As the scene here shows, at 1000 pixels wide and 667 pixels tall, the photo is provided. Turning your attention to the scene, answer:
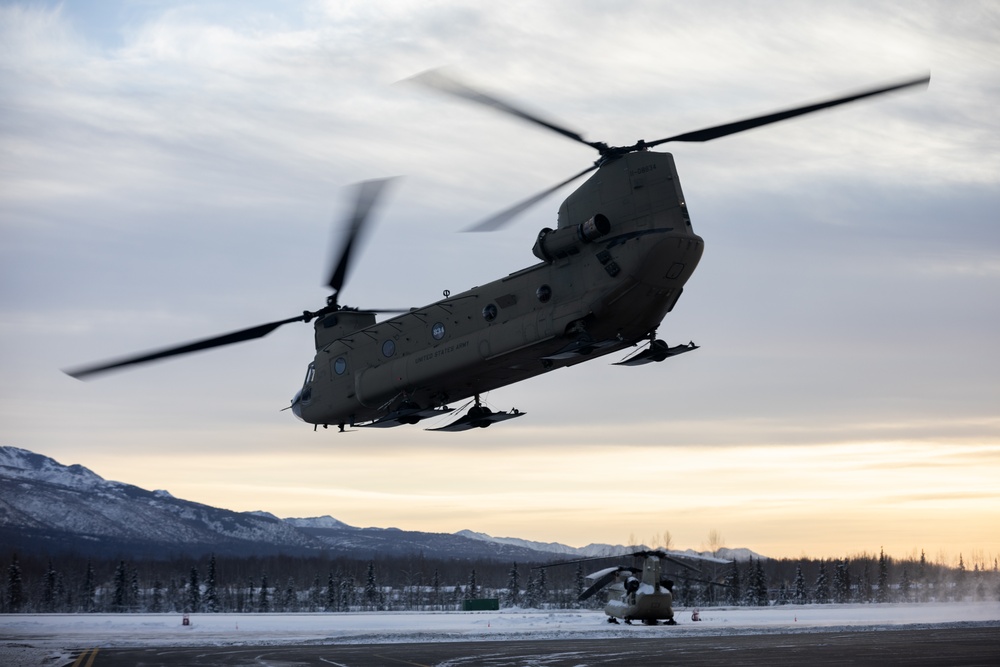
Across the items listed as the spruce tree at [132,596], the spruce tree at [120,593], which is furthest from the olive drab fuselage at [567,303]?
the spruce tree at [132,596]

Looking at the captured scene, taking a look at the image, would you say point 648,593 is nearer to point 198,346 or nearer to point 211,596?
point 198,346

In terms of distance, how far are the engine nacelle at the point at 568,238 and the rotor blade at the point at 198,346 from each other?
36.5 feet

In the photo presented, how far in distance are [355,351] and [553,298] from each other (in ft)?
29.5

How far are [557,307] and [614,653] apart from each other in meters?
14.9

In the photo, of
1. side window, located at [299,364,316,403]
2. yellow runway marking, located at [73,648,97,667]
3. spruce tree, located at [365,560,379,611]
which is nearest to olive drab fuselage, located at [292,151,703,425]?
side window, located at [299,364,316,403]

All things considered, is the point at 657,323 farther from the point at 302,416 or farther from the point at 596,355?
the point at 302,416

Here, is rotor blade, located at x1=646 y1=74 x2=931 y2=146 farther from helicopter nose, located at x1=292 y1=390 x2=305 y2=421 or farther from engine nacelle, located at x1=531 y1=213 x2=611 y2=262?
helicopter nose, located at x1=292 y1=390 x2=305 y2=421

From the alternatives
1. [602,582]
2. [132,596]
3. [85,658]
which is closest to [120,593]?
[132,596]

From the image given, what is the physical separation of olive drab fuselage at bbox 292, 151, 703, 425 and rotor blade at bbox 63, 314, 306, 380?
425cm

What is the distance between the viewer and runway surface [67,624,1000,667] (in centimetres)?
3416

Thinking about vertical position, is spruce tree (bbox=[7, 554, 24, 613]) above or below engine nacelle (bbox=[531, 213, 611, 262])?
below

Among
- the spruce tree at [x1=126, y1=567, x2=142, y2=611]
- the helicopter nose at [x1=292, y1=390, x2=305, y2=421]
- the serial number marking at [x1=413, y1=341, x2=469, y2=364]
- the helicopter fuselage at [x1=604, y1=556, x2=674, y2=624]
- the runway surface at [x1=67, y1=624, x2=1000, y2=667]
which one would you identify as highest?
the serial number marking at [x1=413, y1=341, x2=469, y2=364]

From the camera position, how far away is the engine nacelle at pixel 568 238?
2947 cm

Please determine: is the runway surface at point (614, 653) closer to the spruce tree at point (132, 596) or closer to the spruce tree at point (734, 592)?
the spruce tree at point (734, 592)
